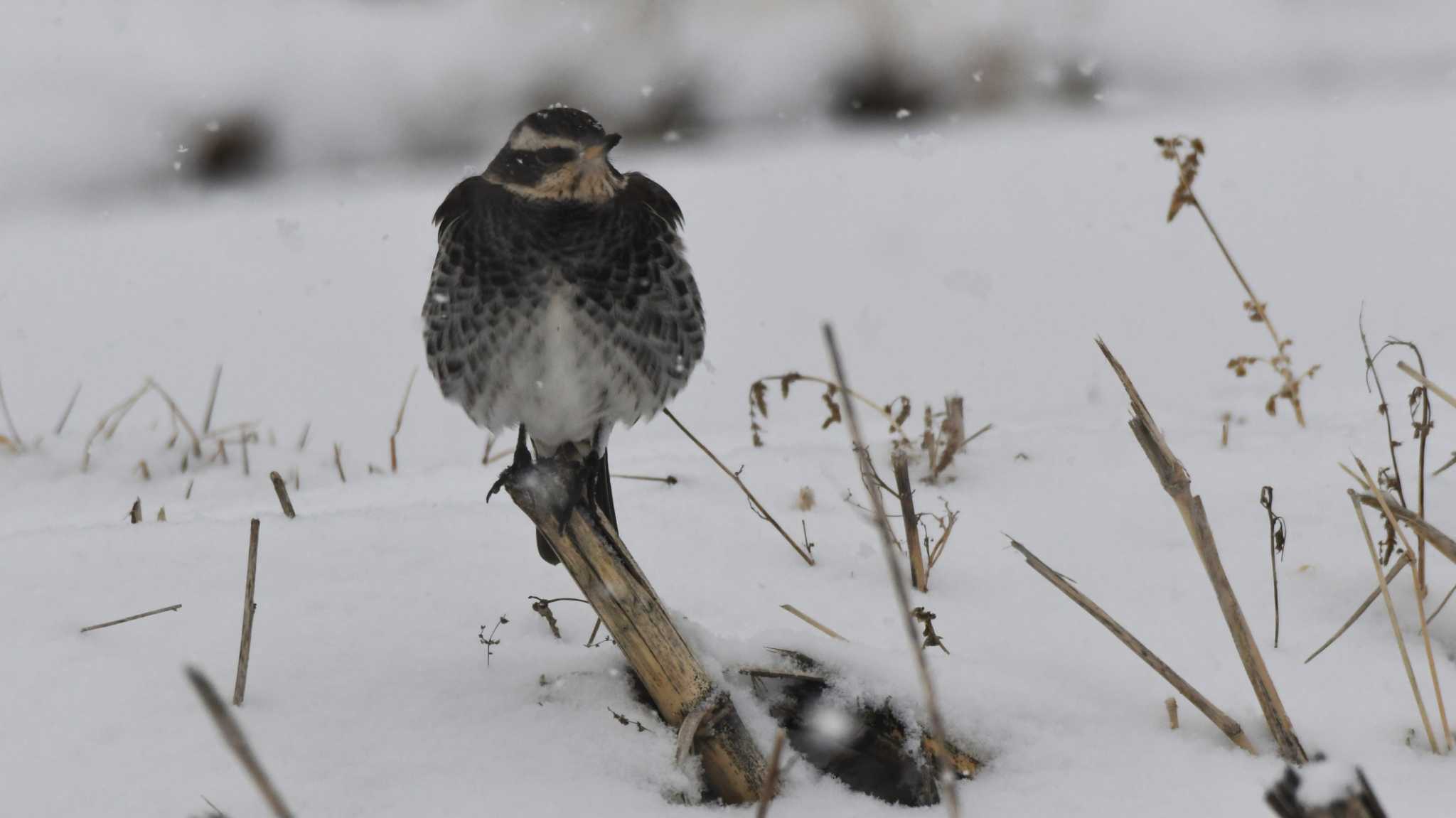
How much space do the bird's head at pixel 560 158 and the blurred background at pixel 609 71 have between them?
5.02 meters

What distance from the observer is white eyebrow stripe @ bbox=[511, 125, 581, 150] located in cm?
240

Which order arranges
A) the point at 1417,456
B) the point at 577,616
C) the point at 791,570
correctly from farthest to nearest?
the point at 1417,456
the point at 791,570
the point at 577,616

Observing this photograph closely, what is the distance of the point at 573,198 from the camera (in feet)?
8.11

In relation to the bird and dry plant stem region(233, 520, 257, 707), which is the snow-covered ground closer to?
dry plant stem region(233, 520, 257, 707)

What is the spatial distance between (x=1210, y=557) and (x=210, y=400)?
11.1 feet

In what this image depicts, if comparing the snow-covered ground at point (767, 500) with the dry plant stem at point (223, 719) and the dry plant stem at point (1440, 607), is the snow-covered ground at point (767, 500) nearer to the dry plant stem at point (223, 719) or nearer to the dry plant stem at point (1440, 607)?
the dry plant stem at point (1440, 607)

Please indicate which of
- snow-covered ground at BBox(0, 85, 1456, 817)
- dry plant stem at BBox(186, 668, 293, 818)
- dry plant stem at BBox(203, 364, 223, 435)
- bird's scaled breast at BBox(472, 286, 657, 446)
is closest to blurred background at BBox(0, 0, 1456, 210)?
snow-covered ground at BBox(0, 85, 1456, 817)

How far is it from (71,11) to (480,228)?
790 cm

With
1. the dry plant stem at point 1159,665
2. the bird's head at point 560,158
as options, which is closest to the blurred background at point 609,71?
the bird's head at point 560,158

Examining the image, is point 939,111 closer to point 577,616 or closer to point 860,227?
point 860,227

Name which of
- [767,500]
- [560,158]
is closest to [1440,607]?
[767,500]

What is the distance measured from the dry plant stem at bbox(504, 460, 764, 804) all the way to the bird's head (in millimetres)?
744

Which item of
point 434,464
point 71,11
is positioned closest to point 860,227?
point 434,464

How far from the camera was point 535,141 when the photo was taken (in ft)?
7.94
